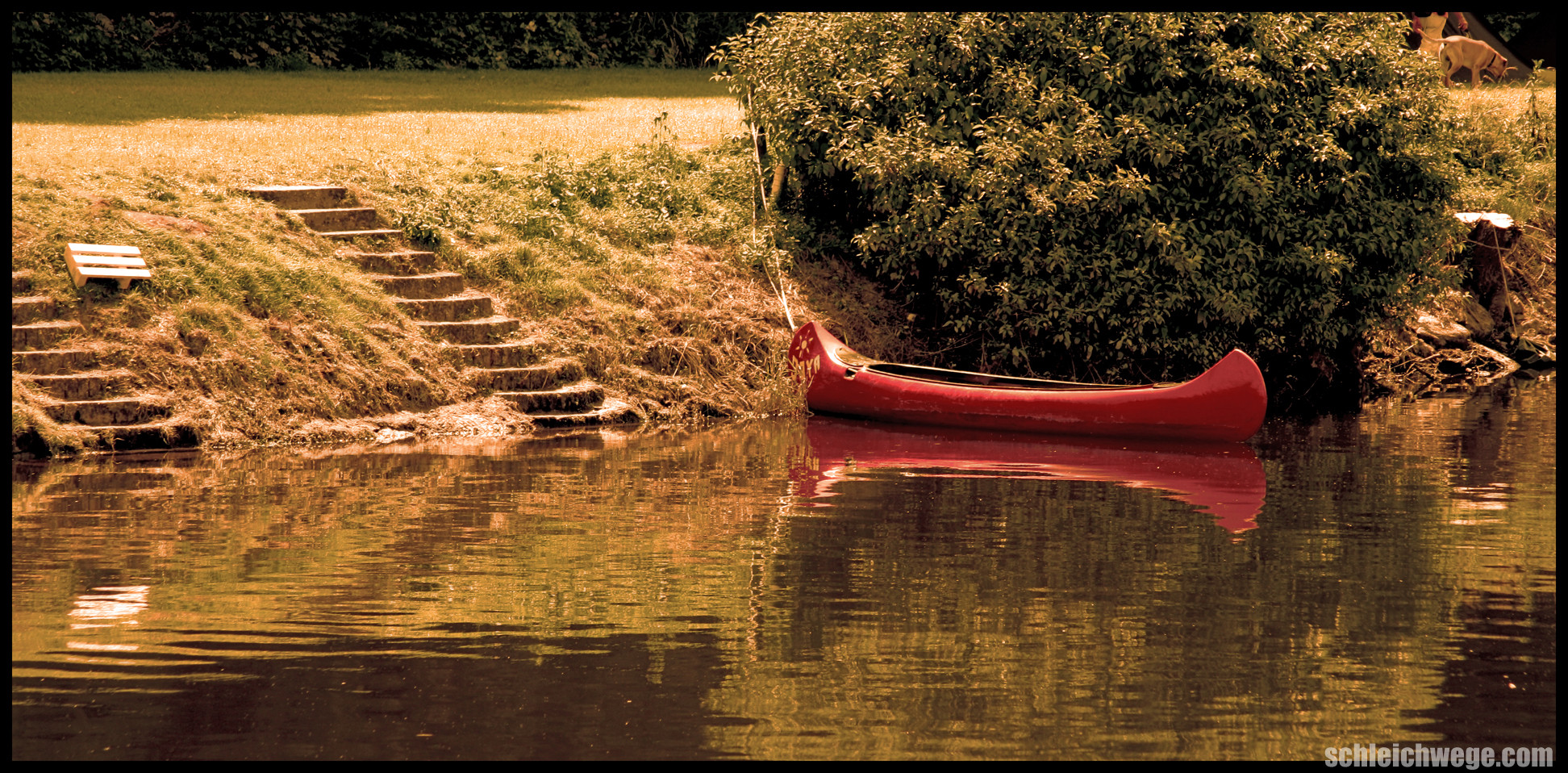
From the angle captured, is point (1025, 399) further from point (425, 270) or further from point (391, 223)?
point (391, 223)

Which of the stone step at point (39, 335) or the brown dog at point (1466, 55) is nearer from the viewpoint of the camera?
the stone step at point (39, 335)

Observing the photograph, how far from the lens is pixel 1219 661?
8.41 metres

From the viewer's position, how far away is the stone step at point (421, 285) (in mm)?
18328

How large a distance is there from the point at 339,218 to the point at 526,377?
3157mm

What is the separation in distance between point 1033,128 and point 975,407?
3661 millimetres

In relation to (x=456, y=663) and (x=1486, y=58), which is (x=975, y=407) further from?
(x=1486, y=58)

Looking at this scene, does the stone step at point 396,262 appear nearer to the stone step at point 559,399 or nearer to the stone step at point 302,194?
the stone step at point 302,194

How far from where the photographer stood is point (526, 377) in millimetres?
17859

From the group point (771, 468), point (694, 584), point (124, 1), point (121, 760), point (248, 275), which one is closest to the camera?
point (121, 760)

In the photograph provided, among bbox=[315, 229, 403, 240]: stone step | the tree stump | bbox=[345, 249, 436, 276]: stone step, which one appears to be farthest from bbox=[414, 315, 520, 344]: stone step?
the tree stump

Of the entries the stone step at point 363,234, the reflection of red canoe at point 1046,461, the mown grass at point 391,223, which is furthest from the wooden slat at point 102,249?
the reflection of red canoe at point 1046,461

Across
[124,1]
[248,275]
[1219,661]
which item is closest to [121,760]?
[1219,661]

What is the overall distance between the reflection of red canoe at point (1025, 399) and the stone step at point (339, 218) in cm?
510

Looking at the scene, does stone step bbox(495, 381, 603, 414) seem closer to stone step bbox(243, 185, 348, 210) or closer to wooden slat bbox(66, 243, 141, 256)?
stone step bbox(243, 185, 348, 210)
